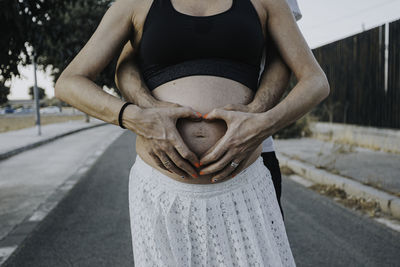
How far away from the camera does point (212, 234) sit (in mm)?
1153

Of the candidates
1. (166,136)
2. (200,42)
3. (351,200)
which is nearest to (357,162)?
(351,200)

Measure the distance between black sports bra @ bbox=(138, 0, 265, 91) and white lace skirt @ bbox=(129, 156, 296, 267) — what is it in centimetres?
37

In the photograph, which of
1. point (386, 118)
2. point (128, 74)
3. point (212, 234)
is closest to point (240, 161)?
point (212, 234)

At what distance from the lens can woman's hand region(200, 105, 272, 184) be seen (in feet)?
3.47

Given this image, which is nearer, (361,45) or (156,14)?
(156,14)

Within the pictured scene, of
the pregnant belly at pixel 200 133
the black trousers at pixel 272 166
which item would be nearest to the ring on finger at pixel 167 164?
the pregnant belly at pixel 200 133

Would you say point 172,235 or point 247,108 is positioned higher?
point 247,108

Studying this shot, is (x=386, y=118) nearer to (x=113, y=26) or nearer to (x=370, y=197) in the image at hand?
(x=370, y=197)

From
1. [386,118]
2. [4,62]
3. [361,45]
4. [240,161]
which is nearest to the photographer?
[240,161]

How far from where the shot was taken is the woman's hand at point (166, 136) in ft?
3.43

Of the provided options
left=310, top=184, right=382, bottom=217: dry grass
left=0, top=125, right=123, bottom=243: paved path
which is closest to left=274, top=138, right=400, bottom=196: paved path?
left=310, top=184, right=382, bottom=217: dry grass

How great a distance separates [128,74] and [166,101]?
189 millimetres

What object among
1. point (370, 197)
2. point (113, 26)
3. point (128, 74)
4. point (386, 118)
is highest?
point (113, 26)

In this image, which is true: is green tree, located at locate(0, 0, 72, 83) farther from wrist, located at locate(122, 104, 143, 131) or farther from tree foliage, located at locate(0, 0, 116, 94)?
wrist, located at locate(122, 104, 143, 131)
